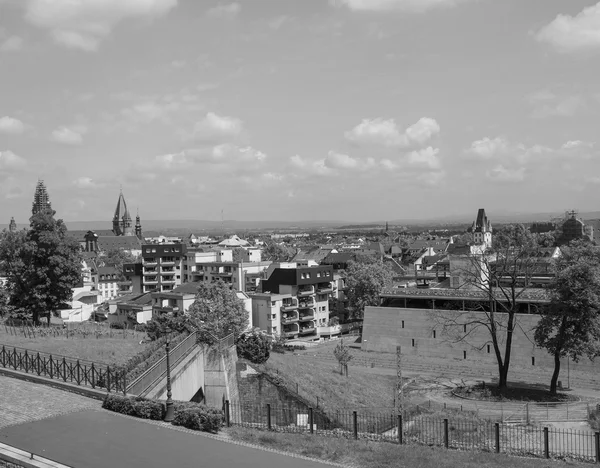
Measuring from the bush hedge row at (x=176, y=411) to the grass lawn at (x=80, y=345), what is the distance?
10318 mm

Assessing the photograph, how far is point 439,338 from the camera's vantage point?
169 ft

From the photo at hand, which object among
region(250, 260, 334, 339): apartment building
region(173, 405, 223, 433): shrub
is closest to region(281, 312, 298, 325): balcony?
region(250, 260, 334, 339): apartment building

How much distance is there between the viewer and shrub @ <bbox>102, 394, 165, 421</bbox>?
20.0 metres

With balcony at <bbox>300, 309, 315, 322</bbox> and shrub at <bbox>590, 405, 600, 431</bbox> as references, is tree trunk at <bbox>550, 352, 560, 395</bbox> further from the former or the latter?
balcony at <bbox>300, 309, 315, 322</bbox>

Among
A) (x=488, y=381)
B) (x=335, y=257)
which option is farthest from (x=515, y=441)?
(x=335, y=257)

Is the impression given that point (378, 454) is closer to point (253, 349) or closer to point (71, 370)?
point (71, 370)

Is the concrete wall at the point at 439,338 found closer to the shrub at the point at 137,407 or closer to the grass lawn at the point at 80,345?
the grass lawn at the point at 80,345

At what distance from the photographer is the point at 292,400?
1275 inches

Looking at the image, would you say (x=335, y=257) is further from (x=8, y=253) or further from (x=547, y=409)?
(x=547, y=409)

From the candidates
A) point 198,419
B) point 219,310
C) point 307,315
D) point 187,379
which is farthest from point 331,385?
→ point 307,315

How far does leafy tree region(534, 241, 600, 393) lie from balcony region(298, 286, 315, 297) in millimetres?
36585

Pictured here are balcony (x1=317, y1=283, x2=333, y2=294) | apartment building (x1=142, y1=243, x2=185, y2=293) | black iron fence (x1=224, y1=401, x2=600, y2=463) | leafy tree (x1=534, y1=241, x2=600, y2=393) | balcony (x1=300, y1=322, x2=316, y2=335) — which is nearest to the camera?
black iron fence (x1=224, y1=401, x2=600, y2=463)

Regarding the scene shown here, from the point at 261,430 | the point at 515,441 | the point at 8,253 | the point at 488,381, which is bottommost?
the point at 488,381

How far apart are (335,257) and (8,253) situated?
7165 centimetres
